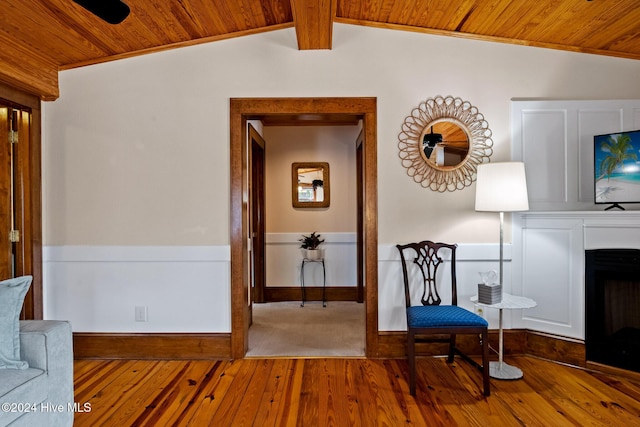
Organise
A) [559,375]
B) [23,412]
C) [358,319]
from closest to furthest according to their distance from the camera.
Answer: [23,412], [559,375], [358,319]

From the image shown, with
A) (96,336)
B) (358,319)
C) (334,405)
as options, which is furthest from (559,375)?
(96,336)

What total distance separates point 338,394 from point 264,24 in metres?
2.85

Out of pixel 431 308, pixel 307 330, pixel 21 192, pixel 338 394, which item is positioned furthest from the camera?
pixel 307 330

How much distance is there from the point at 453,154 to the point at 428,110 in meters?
0.42

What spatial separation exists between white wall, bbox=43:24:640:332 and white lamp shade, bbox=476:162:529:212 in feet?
1.38

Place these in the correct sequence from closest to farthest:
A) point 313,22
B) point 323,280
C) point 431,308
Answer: point 313,22
point 431,308
point 323,280

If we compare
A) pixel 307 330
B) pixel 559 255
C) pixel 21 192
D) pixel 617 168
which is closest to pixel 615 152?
pixel 617 168

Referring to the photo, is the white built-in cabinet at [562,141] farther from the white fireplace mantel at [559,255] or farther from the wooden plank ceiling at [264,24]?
the wooden plank ceiling at [264,24]

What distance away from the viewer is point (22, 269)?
120 inches

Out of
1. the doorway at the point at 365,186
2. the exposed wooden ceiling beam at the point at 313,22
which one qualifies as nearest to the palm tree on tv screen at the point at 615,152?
the doorway at the point at 365,186

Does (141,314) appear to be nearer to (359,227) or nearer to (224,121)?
(224,121)

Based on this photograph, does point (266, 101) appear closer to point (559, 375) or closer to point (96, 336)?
point (96, 336)

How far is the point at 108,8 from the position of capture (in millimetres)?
1703

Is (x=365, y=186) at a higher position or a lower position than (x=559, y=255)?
higher
